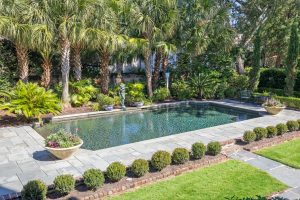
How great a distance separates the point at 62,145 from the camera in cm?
889

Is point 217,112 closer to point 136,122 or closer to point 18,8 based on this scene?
point 136,122

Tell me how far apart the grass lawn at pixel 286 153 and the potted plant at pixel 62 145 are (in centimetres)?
603

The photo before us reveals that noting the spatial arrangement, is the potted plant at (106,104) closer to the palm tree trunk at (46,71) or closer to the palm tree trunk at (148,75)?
the palm tree trunk at (148,75)

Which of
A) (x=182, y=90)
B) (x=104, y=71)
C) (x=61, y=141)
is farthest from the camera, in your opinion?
(x=182, y=90)

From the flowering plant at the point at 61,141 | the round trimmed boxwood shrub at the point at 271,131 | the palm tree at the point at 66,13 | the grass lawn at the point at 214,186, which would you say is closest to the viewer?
the grass lawn at the point at 214,186

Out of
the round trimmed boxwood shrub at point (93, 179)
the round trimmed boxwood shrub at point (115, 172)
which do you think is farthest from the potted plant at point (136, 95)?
the round trimmed boxwood shrub at point (93, 179)

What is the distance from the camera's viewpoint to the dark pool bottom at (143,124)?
1244 cm

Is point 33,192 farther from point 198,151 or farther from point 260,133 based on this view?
point 260,133

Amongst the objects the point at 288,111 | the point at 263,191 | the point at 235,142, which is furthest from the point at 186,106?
the point at 263,191

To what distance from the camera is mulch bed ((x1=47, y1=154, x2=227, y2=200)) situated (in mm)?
7079

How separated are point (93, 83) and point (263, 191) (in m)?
15.3

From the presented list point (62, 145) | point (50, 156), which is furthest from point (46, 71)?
point (62, 145)

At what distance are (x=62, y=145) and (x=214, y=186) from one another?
14.7 ft

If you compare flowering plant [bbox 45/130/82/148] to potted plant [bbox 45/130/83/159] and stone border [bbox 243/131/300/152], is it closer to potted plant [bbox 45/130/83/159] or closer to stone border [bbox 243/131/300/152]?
potted plant [bbox 45/130/83/159]
